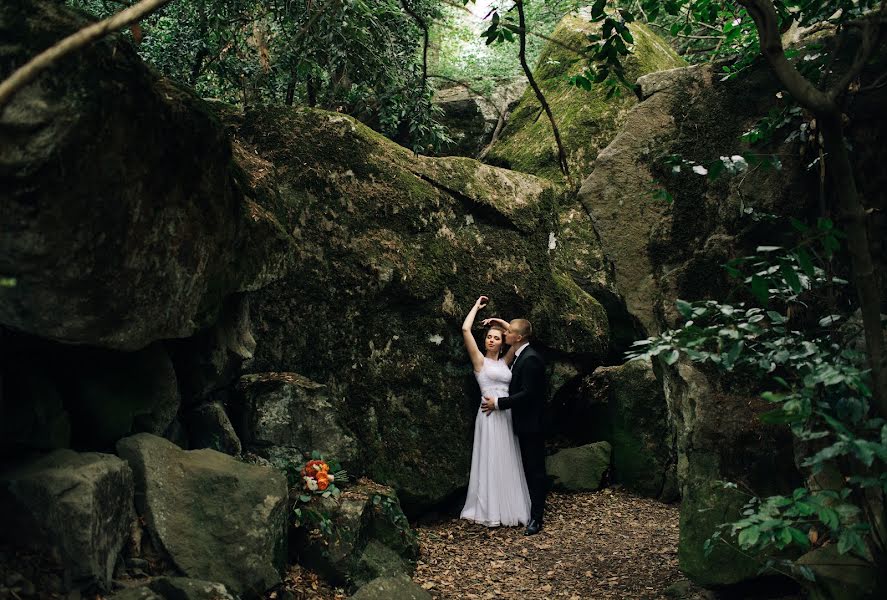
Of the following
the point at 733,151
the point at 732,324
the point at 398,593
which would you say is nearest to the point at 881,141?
the point at 733,151

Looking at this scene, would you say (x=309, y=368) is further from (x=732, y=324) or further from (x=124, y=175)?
(x=732, y=324)

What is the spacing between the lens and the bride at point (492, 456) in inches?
287

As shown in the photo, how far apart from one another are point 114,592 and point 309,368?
3.43m

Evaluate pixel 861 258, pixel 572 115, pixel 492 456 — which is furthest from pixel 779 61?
pixel 572 115

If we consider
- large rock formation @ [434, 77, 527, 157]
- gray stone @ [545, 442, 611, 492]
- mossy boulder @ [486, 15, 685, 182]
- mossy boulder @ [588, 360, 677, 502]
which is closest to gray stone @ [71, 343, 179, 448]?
gray stone @ [545, 442, 611, 492]

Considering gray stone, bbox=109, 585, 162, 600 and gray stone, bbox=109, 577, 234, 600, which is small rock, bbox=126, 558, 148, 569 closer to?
gray stone, bbox=109, 577, 234, 600

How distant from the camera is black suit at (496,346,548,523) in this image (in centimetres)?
733

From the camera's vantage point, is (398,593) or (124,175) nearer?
(124,175)

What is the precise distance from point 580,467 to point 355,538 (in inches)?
149

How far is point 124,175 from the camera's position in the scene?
10.4 ft

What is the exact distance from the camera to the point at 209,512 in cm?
418

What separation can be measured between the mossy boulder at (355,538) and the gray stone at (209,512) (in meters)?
0.52

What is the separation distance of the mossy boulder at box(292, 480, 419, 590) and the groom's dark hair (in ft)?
7.39

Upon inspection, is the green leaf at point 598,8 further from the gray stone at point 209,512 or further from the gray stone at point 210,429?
the gray stone at point 210,429
